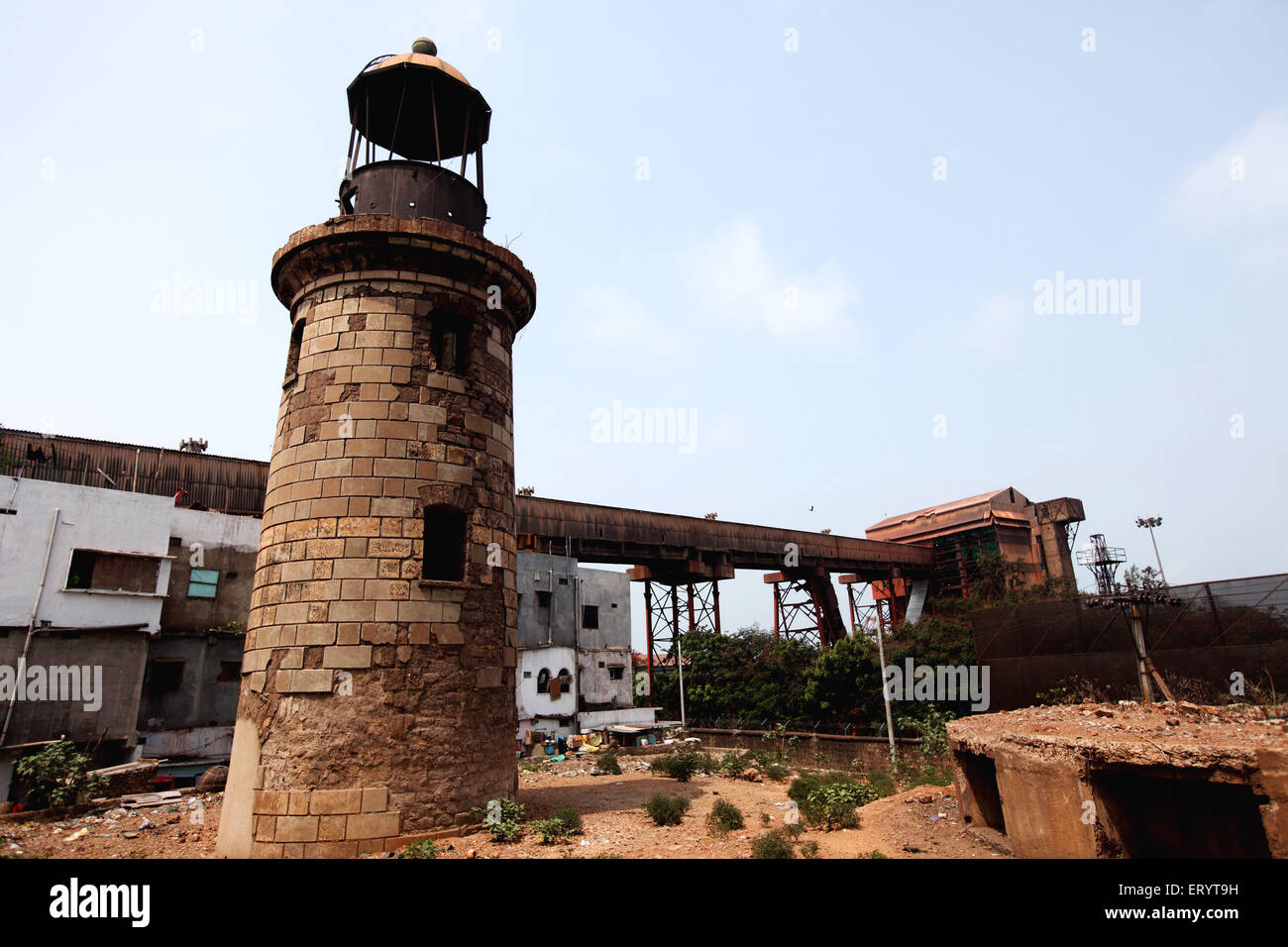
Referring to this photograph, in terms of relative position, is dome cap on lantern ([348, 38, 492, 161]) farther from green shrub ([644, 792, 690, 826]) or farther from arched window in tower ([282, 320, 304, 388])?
green shrub ([644, 792, 690, 826])

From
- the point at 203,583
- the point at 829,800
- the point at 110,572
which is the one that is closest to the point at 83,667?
the point at 110,572

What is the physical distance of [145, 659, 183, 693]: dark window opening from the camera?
18844mm

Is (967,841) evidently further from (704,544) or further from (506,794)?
(704,544)

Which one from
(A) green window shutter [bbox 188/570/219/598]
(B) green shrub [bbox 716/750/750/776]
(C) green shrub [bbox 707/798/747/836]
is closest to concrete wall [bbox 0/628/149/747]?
(A) green window shutter [bbox 188/570/219/598]

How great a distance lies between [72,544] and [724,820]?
17.2m

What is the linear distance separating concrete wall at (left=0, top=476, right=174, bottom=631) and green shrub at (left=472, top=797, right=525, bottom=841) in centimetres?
1418

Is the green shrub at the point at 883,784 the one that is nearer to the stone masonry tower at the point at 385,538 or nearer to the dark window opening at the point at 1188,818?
the dark window opening at the point at 1188,818

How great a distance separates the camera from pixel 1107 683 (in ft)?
52.2

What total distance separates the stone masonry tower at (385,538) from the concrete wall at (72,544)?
1163cm

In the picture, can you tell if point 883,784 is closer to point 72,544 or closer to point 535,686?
point 535,686

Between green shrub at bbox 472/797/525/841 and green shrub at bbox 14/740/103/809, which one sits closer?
green shrub at bbox 472/797/525/841

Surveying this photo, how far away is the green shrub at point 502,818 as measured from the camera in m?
8.22

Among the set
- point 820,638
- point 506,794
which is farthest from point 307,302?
point 820,638

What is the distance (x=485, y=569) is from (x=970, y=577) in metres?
34.5
